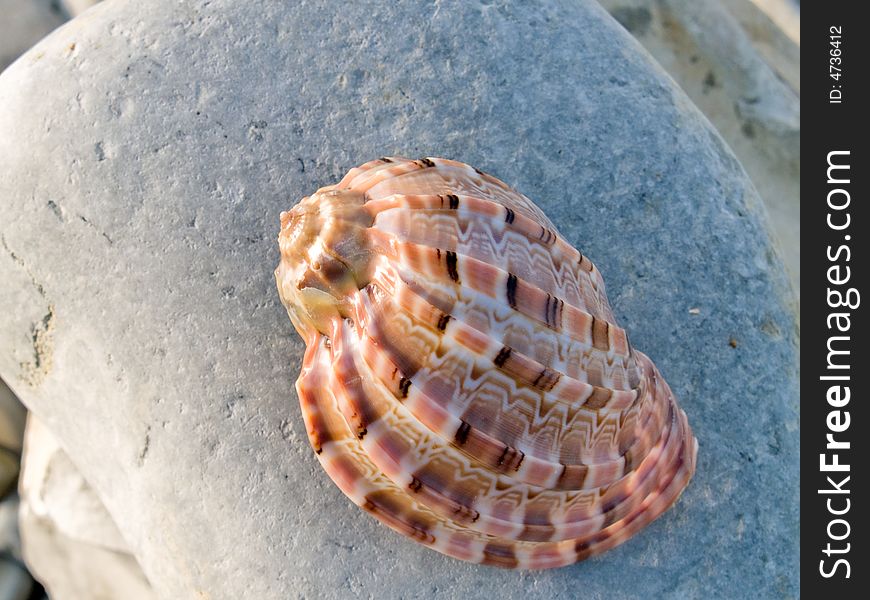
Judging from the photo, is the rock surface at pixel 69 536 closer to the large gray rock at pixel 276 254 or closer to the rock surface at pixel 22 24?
the large gray rock at pixel 276 254

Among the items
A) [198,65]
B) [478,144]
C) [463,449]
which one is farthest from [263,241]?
[463,449]

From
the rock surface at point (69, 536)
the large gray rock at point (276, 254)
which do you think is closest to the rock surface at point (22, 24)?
the large gray rock at point (276, 254)

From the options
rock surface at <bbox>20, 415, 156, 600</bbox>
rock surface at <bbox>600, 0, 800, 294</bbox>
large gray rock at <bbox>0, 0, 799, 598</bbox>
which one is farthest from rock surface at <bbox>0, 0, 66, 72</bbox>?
rock surface at <bbox>600, 0, 800, 294</bbox>

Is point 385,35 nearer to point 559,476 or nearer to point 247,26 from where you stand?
point 247,26

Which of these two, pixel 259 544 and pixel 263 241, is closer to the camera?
pixel 259 544

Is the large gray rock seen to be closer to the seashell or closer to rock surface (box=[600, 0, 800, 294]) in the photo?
the seashell
